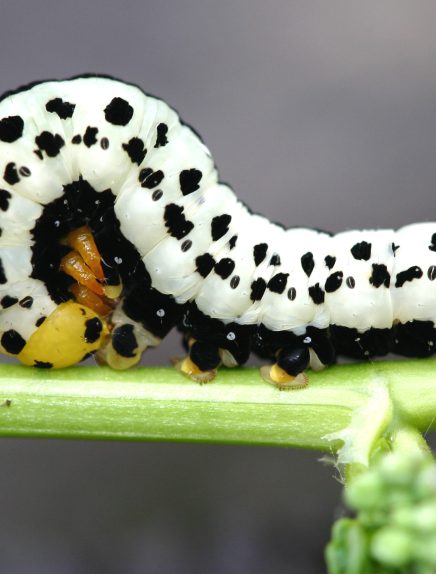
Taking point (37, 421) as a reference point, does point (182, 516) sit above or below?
below

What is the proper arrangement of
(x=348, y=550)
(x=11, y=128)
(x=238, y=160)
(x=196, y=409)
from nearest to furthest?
(x=348, y=550) < (x=196, y=409) < (x=11, y=128) < (x=238, y=160)

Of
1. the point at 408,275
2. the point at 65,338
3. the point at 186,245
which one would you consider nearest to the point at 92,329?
the point at 65,338

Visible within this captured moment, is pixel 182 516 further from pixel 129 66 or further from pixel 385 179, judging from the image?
pixel 129 66

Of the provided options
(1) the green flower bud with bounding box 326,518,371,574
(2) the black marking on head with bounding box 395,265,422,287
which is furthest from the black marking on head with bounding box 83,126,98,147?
(1) the green flower bud with bounding box 326,518,371,574

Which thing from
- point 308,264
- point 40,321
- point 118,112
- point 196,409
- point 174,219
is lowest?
point 196,409

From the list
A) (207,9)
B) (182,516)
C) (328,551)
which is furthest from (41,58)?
(328,551)

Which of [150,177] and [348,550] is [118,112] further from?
[348,550]
